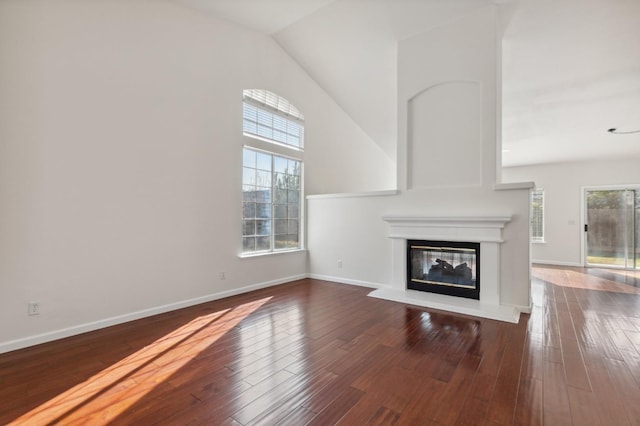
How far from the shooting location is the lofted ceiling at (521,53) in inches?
143

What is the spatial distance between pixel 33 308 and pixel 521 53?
20.7ft

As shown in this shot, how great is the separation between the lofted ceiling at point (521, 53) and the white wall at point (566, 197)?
0.98 metres

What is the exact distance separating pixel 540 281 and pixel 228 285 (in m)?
5.52

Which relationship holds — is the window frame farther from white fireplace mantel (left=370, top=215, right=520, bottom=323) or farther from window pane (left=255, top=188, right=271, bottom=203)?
window pane (left=255, top=188, right=271, bottom=203)

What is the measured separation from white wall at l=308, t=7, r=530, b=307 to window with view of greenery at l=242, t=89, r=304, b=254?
0.72 meters

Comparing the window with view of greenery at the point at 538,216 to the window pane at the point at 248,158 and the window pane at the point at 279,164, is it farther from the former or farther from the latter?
the window pane at the point at 248,158

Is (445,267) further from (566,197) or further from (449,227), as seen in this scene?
(566,197)

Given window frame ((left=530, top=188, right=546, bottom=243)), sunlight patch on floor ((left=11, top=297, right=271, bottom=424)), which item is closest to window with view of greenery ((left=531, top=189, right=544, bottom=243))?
window frame ((left=530, top=188, right=546, bottom=243))

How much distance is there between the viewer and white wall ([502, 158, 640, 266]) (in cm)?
755

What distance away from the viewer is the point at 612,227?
7488 mm

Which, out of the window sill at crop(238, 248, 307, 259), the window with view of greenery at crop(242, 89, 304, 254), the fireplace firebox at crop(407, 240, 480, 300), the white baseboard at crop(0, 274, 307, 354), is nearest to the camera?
the white baseboard at crop(0, 274, 307, 354)

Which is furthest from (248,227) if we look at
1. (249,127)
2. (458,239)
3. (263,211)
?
(458,239)

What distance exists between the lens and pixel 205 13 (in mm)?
4176

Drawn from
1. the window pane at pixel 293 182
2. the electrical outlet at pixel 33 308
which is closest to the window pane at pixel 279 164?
the window pane at pixel 293 182
